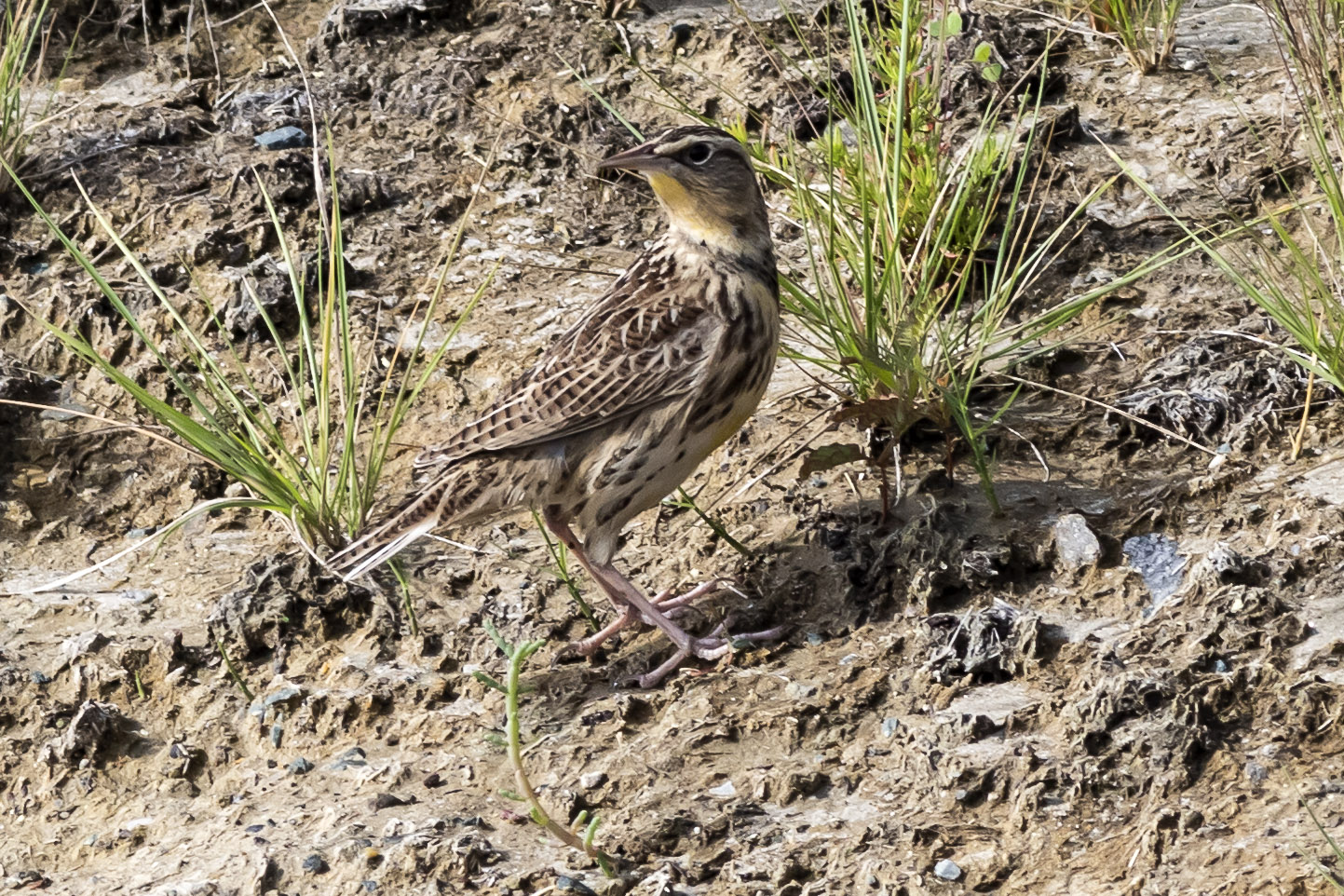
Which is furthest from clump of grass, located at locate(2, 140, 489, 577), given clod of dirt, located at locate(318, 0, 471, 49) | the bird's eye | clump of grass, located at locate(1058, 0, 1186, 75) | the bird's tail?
clump of grass, located at locate(1058, 0, 1186, 75)

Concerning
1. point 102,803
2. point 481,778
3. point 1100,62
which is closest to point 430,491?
point 481,778

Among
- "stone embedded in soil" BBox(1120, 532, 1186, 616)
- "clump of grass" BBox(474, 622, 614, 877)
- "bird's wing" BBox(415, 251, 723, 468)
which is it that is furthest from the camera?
"bird's wing" BBox(415, 251, 723, 468)

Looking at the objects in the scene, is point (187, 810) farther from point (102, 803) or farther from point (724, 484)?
point (724, 484)

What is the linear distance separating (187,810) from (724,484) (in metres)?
2.22

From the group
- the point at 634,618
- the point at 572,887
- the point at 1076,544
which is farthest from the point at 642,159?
the point at 572,887

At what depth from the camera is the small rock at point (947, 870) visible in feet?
13.8

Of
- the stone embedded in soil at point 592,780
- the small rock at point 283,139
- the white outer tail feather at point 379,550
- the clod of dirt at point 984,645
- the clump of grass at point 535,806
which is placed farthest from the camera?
the small rock at point 283,139

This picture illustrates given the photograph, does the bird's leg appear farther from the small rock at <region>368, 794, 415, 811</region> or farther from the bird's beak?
the bird's beak

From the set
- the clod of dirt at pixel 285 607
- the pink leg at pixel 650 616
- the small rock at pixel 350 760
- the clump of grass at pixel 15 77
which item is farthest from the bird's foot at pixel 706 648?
the clump of grass at pixel 15 77

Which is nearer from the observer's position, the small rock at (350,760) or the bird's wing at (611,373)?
the small rock at (350,760)

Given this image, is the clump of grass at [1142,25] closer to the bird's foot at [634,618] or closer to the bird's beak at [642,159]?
the bird's beak at [642,159]

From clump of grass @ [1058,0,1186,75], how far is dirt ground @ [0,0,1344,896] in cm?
12

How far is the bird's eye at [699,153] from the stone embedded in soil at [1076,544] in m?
1.71

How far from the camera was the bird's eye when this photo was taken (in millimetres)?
5359
